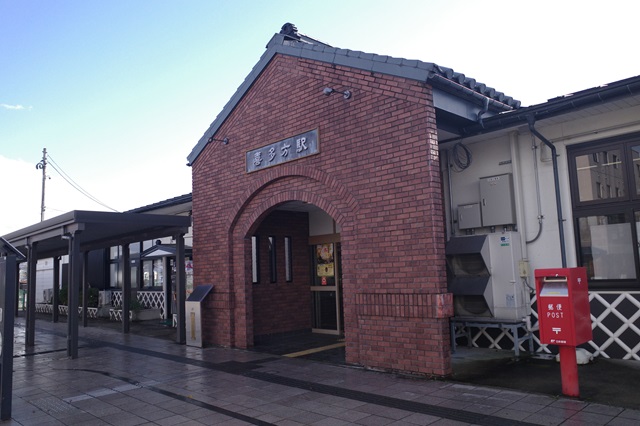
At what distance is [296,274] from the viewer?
1342 centimetres

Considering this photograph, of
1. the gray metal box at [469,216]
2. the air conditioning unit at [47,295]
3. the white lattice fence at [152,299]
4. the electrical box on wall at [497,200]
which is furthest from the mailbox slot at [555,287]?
the air conditioning unit at [47,295]

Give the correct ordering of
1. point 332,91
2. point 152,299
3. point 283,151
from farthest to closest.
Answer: point 152,299, point 283,151, point 332,91

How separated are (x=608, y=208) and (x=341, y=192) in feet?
14.3

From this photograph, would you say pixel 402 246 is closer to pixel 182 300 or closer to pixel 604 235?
pixel 604 235

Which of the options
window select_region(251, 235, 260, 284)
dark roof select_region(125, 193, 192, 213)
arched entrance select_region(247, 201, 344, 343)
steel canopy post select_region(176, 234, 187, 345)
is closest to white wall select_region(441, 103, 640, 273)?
arched entrance select_region(247, 201, 344, 343)

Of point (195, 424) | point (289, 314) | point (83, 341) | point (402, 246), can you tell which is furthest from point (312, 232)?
point (195, 424)

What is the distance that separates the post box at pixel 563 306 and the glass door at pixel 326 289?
681cm

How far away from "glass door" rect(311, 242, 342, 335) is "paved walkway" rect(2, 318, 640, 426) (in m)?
3.03

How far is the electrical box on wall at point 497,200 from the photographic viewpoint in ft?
30.2

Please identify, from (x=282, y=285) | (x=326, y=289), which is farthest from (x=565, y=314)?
(x=282, y=285)

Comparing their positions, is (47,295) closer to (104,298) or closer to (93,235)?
(104,298)

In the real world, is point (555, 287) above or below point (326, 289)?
above

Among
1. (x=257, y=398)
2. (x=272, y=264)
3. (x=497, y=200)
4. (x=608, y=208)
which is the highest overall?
(x=497, y=200)

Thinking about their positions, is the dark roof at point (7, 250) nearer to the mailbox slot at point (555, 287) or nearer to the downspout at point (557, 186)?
the mailbox slot at point (555, 287)
